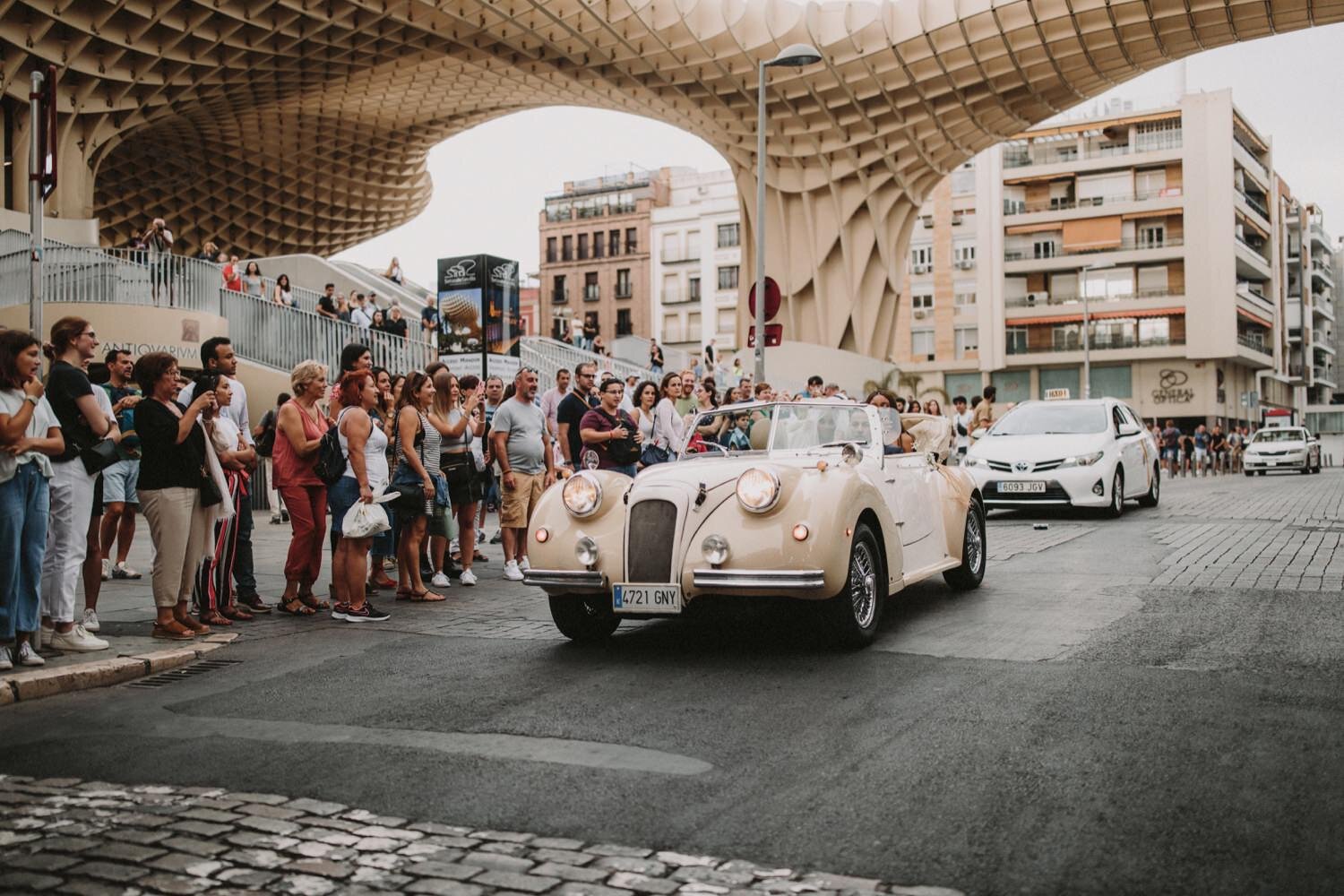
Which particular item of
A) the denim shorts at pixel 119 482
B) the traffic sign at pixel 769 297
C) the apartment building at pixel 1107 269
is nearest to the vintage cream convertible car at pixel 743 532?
the denim shorts at pixel 119 482

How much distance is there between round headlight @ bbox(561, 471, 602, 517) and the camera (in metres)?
6.47

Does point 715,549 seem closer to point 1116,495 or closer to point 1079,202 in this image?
point 1116,495

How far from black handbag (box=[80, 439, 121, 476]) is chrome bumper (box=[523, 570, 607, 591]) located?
8.40ft

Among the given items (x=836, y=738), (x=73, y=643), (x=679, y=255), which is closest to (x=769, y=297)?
(x=73, y=643)

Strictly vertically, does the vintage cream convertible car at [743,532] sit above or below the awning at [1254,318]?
below

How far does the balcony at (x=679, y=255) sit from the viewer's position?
74.7 m

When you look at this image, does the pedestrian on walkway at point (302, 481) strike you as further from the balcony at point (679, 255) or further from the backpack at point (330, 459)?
the balcony at point (679, 255)

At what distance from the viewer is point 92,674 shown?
6039 millimetres

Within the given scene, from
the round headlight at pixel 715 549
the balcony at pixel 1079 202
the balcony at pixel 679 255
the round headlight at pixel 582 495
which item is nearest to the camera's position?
the round headlight at pixel 715 549

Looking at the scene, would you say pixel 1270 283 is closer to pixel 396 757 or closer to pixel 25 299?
pixel 25 299

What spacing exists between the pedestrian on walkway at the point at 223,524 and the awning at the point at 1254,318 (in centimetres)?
6216

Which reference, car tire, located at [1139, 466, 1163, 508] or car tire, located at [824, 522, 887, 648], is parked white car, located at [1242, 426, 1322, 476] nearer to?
car tire, located at [1139, 466, 1163, 508]

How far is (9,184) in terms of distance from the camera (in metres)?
29.6

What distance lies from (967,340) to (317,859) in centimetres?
6494
